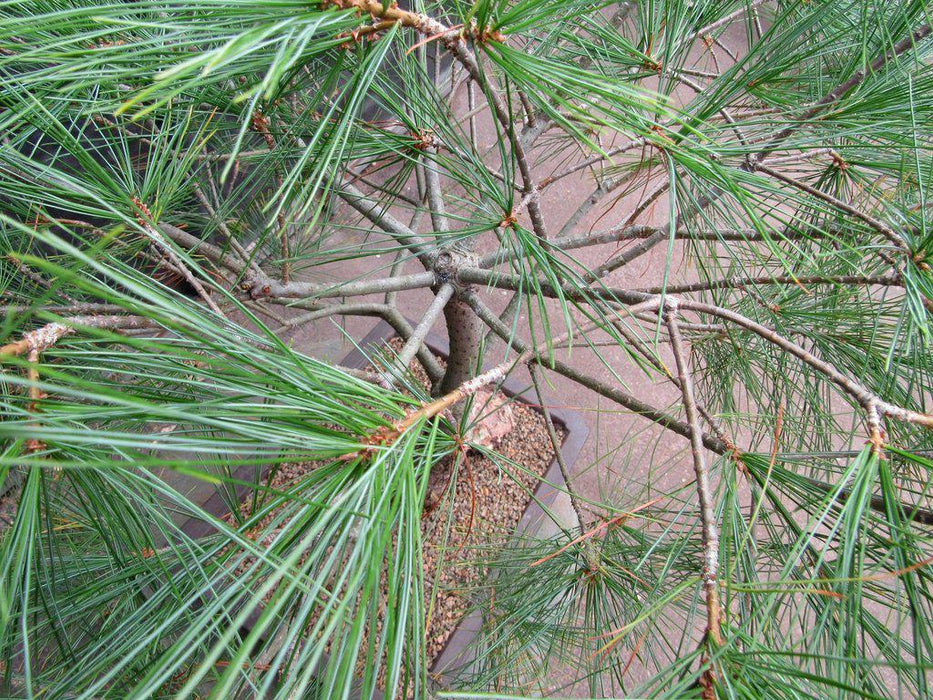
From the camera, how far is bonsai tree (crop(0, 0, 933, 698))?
210 mm

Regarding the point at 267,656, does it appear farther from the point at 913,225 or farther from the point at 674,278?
the point at 674,278

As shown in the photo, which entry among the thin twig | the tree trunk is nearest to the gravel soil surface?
the tree trunk

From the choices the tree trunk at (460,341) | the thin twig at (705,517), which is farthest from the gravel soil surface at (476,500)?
the thin twig at (705,517)

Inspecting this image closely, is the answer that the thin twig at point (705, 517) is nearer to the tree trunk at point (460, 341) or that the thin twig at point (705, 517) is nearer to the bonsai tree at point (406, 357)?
the bonsai tree at point (406, 357)

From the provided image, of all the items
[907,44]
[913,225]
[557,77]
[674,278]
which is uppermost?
[674,278]

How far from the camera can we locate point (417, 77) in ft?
1.36

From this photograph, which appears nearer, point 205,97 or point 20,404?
point 20,404

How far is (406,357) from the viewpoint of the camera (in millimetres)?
408

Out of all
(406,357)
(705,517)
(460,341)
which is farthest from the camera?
(460,341)

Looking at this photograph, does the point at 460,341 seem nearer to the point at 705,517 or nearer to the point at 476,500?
the point at 476,500

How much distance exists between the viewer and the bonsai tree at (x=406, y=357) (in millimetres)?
210

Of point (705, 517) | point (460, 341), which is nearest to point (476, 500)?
point (460, 341)

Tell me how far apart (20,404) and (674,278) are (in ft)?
3.83

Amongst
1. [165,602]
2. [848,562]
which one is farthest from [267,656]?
[848,562]
